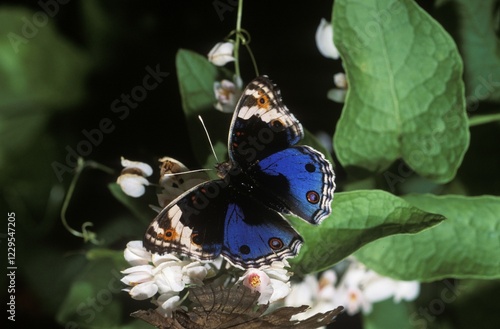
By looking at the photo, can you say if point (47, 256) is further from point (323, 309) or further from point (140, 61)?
point (323, 309)

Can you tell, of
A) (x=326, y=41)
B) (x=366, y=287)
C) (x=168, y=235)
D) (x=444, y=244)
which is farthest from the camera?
(x=366, y=287)

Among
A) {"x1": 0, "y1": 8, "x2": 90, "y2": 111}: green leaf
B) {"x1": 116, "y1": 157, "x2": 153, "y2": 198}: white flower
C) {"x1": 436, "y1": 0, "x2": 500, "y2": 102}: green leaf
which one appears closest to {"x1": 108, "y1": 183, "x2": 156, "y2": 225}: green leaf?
{"x1": 116, "y1": 157, "x2": 153, "y2": 198}: white flower

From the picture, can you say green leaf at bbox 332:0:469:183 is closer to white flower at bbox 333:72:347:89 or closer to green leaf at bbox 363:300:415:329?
white flower at bbox 333:72:347:89

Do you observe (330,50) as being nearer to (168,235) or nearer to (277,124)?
(277,124)

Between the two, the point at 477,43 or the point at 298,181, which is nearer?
the point at 298,181

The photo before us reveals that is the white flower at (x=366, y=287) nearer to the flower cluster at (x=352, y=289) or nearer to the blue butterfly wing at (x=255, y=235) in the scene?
the flower cluster at (x=352, y=289)

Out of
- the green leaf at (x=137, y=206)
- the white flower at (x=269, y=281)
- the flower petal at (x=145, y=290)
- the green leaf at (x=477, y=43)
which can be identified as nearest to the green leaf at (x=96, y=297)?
the green leaf at (x=137, y=206)

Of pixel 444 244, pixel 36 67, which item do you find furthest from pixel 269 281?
pixel 36 67

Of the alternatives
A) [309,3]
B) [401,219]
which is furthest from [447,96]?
[309,3]
